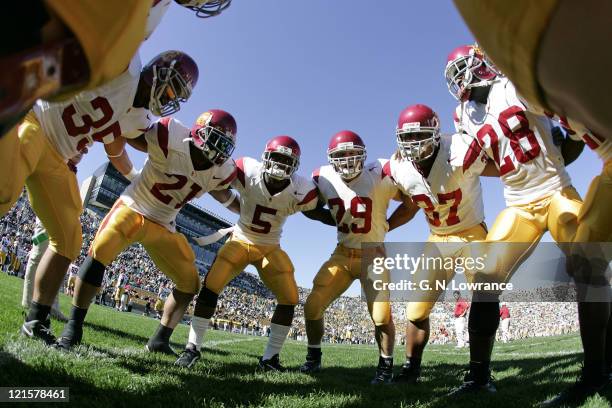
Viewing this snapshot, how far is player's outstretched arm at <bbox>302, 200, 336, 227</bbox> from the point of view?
17.5 feet

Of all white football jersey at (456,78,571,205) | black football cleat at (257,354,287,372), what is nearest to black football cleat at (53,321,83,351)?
black football cleat at (257,354,287,372)

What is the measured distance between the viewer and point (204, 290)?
4.58 metres

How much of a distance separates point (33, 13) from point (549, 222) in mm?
3530

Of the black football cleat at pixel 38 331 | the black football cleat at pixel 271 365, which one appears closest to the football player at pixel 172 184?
the black football cleat at pixel 38 331

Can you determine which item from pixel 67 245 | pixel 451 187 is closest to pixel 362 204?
pixel 451 187

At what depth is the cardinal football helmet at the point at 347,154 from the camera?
487 cm

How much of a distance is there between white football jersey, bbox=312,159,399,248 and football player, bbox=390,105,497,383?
545 millimetres

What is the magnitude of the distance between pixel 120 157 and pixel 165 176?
854 mm

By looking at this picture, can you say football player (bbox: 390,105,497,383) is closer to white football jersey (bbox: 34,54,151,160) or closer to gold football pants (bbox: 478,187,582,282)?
gold football pants (bbox: 478,187,582,282)

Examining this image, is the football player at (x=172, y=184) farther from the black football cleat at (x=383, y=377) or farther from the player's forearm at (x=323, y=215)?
the black football cleat at (x=383, y=377)

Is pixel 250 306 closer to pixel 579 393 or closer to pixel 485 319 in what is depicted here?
pixel 485 319

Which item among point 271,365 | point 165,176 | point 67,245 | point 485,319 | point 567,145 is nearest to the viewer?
point 485,319

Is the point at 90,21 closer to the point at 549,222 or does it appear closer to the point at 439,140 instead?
the point at 549,222

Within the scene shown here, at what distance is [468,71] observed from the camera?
12.5 feet
